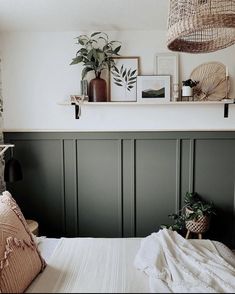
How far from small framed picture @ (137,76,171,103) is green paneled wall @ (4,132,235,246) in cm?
33

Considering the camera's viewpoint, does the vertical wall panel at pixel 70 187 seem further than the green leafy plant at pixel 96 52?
Yes

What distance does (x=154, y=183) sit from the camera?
2.64 metres

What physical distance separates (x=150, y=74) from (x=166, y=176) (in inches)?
39.1

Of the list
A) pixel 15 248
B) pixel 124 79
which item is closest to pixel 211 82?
pixel 124 79

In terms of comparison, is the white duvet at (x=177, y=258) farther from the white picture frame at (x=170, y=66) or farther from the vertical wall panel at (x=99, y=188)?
the white picture frame at (x=170, y=66)

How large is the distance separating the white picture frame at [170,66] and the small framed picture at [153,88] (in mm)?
48

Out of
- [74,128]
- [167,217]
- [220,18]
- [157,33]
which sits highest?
[157,33]

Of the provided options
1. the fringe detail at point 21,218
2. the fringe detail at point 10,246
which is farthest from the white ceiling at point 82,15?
the fringe detail at point 10,246

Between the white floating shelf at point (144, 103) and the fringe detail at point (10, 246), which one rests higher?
the white floating shelf at point (144, 103)

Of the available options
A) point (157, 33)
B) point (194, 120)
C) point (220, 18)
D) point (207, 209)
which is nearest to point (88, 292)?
point (220, 18)

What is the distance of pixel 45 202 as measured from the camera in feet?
8.87

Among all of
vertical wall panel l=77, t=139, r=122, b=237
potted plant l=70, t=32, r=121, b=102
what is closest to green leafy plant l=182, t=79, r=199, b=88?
potted plant l=70, t=32, r=121, b=102

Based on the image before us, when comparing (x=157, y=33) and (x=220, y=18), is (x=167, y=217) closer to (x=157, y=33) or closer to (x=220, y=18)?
(x=157, y=33)

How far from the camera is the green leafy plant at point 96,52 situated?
2428mm
